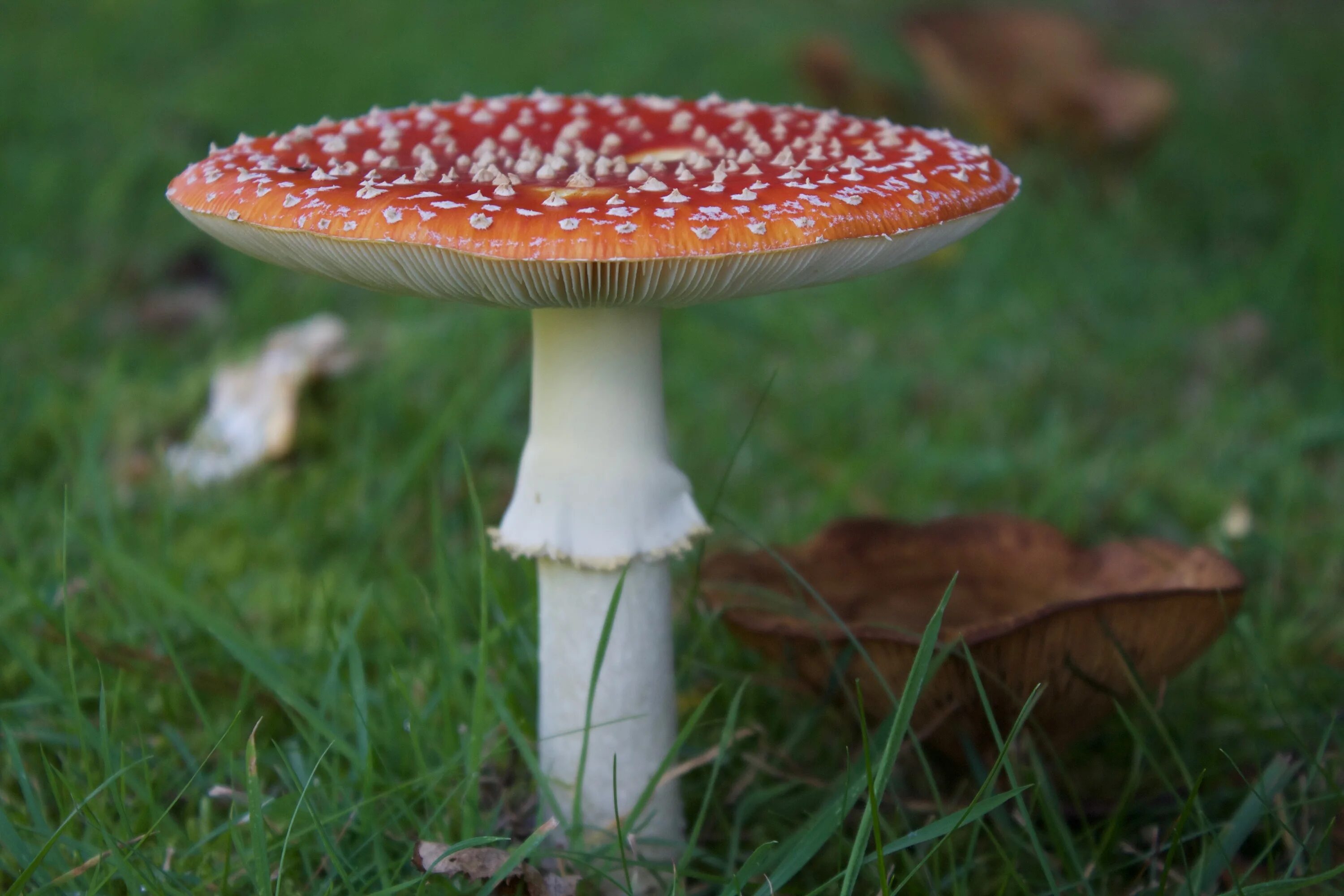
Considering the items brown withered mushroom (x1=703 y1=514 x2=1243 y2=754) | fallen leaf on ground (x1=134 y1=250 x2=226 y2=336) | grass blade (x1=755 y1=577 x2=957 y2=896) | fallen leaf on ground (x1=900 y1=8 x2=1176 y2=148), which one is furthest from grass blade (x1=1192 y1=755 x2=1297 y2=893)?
fallen leaf on ground (x1=900 y1=8 x2=1176 y2=148)

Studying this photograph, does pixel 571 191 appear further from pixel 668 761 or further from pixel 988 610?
pixel 988 610

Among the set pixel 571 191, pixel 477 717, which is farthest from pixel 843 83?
pixel 477 717

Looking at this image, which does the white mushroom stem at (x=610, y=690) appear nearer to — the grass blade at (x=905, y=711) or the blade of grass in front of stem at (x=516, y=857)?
the blade of grass in front of stem at (x=516, y=857)

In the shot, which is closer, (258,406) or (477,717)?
(477,717)

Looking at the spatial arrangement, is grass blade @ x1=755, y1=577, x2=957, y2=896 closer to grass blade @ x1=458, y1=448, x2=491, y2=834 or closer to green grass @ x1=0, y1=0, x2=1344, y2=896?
green grass @ x1=0, y1=0, x2=1344, y2=896

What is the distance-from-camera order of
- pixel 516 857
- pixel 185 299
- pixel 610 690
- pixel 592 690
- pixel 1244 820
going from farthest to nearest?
pixel 185 299, pixel 610 690, pixel 1244 820, pixel 592 690, pixel 516 857

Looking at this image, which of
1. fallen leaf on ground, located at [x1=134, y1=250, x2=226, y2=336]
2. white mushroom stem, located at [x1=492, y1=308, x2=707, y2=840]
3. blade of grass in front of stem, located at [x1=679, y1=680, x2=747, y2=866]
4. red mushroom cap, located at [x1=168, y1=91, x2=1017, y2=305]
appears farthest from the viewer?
fallen leaf on ground, located at [x1=134, y1=250, x2=226, y2=336]

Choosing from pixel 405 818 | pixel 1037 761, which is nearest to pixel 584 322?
pixel 405 818
